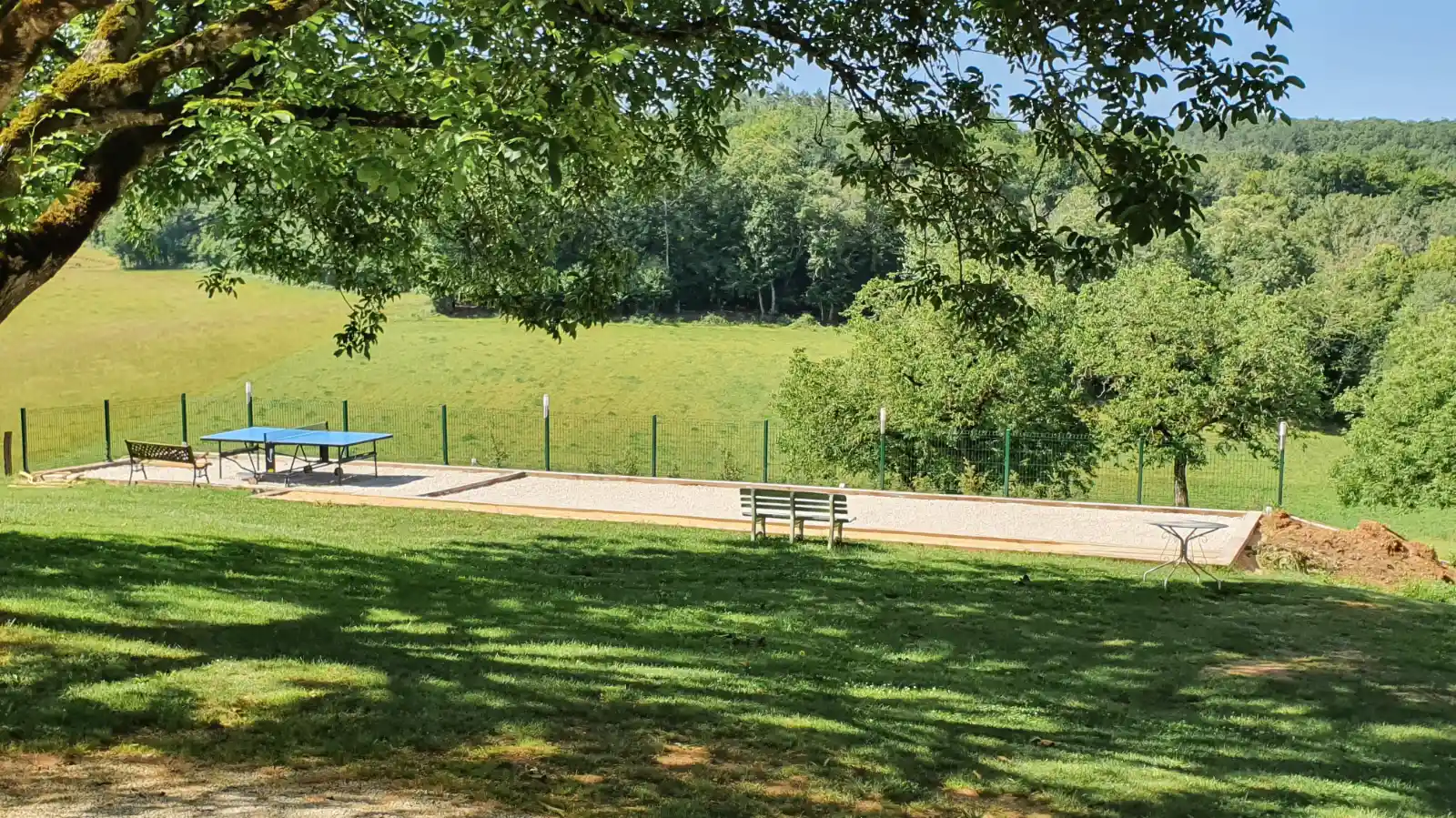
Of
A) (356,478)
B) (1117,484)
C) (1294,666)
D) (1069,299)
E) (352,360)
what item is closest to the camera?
(1294,666)

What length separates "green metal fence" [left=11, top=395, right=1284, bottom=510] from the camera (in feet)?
87.4

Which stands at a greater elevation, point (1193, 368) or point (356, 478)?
point (1193, 368)

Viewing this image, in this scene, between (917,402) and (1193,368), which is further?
(1193,368)

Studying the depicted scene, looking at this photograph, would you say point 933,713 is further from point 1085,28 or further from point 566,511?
point 566,511

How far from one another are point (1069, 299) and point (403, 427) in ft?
84.8

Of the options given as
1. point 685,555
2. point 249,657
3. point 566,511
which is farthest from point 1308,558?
point 249,657

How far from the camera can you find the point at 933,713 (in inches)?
286

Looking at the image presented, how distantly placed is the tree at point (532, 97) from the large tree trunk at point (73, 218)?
2cm

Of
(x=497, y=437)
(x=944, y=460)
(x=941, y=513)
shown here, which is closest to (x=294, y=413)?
(x=497, y=437)

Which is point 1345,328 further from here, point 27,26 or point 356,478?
point 27,26

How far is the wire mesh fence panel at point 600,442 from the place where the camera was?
3922 centimetres

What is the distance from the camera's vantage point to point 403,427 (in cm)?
4706

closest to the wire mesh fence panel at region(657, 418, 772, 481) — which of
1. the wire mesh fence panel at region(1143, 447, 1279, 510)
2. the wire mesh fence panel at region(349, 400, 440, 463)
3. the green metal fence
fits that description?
the green metal fence

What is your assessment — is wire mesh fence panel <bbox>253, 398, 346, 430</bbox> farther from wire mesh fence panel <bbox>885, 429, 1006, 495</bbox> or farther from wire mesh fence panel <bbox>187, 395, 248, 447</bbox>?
wire mesh fence panel <bbox>885, 429, 1006, 495</bbox>
